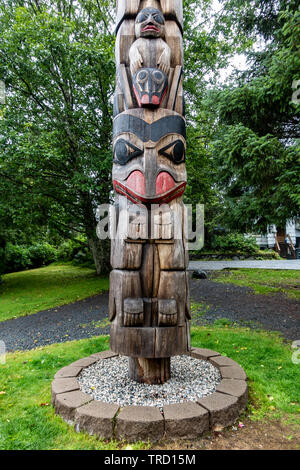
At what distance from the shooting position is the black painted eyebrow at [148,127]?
3172 mm

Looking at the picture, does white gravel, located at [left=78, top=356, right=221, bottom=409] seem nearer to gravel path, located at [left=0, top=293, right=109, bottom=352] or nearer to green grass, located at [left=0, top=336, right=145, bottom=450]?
green grass, located at [left=0, top=336, right=145, bottom=450]

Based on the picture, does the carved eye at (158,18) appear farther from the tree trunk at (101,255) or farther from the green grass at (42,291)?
the tree trunk at (101,255)

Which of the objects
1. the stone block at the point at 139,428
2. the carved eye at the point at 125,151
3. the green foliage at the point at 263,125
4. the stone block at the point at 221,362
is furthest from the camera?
the green foliage at the point at 263,125

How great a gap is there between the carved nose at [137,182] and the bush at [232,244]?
1772 cm

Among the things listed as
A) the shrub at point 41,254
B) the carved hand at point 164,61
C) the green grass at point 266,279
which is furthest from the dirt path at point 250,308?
the shrub at point 41,254

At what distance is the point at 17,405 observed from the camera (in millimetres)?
3316

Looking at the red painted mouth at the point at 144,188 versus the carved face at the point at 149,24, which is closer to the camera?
the red painted mouth at the point at 144,188

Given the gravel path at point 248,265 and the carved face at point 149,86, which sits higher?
the carved face at point 149,86

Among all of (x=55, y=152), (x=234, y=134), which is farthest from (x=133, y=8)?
(x=55, y=152)

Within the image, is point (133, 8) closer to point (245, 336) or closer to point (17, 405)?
point (17, 405)

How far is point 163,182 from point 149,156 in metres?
0.31

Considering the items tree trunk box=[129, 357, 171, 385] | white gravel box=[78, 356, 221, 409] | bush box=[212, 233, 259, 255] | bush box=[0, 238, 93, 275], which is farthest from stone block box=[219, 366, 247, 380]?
bush box=[212, 233, 259, 255]

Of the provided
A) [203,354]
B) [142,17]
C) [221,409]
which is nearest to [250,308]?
[203,354]

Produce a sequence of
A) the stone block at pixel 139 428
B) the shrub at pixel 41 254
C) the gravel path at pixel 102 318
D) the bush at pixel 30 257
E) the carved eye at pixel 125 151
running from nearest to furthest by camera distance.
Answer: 1. the stone block at pixel 139 428
2. the carved eye at pixel 125 151
3. the gravel path at pixel 102 318
4. the bush at pixel 30 257
5. the shrub at pixel 41 254
